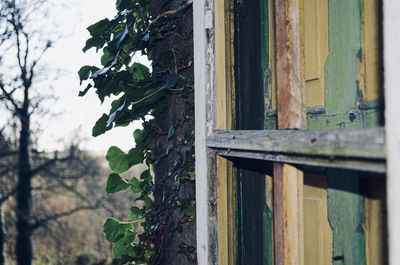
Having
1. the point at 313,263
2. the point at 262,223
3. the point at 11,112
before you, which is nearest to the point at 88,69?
the point at 262,223

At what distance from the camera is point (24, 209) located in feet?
34.0

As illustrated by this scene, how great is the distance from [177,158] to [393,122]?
1.66 metres

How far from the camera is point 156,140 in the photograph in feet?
8.16

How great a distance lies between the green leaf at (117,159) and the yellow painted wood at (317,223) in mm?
1192

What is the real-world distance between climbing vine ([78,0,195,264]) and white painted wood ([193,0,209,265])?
577mm

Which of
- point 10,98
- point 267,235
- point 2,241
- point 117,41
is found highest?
point 10,98

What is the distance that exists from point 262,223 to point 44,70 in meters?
8.46

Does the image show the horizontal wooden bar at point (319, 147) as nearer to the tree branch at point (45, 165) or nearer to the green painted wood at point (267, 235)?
the green painted wood at point (267, 235)

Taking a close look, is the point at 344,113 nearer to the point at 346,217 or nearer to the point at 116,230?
the point at 346,217

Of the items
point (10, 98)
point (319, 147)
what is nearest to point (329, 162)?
point (319, 147)

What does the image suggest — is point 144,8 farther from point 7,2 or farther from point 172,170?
point 7,2

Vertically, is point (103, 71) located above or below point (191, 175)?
above

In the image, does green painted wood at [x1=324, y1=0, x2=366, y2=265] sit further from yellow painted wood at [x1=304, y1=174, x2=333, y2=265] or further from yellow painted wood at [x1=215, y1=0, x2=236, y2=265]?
yellow painted wood at [x1=215, y1=0, x2=236, y2=265]

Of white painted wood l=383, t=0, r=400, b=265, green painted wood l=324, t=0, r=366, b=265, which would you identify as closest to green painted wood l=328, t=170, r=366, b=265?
green painted wood l=324, t=0, r=366, b=265
